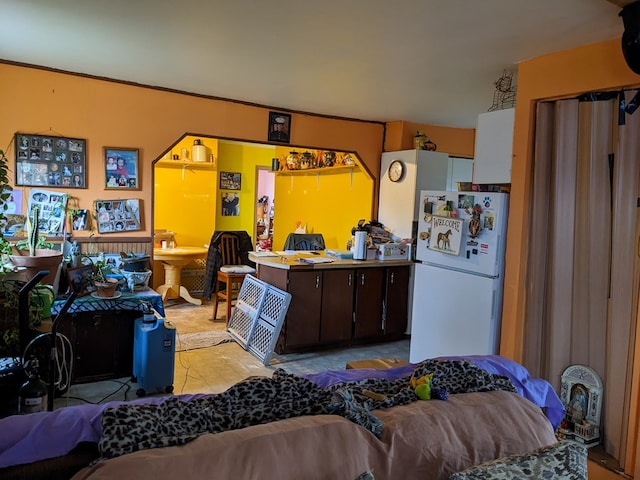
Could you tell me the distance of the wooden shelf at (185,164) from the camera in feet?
20.0

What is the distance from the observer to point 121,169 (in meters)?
4.03

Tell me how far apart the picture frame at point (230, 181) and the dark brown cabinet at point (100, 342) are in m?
3.74

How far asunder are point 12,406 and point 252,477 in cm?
179

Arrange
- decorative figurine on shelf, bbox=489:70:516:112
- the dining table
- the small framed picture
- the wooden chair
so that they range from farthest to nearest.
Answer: the dining table < the wooden chair < the small framed picture < decorative figurine on shelf, bbox=489:70:516:112

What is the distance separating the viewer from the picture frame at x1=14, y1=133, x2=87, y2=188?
364 cm

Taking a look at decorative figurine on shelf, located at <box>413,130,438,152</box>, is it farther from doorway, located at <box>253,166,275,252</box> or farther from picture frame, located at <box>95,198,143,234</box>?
doorway, located at <box>253,166,275,252</box>

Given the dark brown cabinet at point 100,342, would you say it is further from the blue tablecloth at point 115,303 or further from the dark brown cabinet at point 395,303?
the dark brown cabinet at point 395,303

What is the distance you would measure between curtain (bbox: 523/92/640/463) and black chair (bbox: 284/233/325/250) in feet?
9.82

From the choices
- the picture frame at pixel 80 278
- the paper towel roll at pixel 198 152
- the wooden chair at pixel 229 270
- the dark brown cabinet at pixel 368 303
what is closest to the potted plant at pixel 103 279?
the picture frame at pixel 80 278

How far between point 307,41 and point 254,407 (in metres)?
2.13

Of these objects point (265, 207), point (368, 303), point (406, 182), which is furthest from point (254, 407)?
point (265, 207)

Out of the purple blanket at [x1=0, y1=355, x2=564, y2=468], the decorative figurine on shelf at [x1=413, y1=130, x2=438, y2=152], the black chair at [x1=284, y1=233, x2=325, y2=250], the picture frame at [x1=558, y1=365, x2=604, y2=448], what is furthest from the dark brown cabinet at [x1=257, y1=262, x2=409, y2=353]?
the purple blanket at [x1=0, y1=355, x2=564, y2=468]

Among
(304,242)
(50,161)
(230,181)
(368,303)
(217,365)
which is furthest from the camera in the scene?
(230,181)

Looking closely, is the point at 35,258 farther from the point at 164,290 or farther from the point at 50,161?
the point at 164,290
